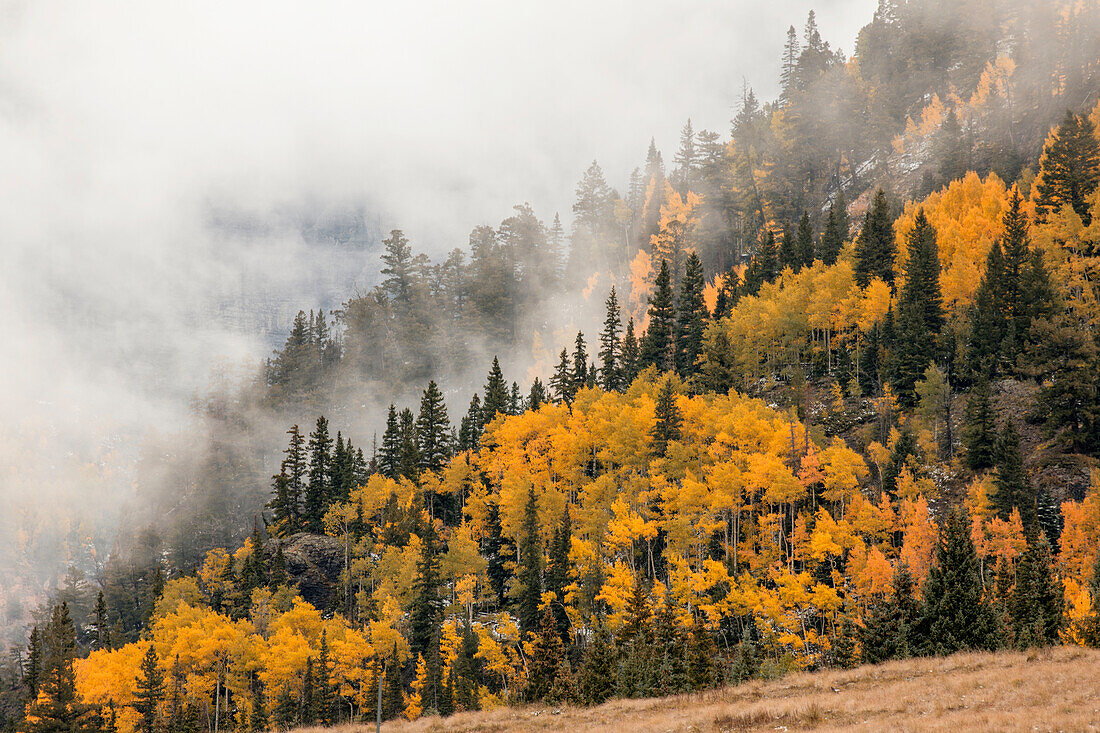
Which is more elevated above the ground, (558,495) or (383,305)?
(383,305)

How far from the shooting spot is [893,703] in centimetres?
2434

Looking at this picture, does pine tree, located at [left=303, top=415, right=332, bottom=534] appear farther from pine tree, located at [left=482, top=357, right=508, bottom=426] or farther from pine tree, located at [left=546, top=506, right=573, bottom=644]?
pine tree, located at [left=546, top=506, right=573, bottom=644]

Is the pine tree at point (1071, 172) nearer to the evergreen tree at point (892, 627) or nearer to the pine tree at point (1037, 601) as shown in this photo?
the pine tree at point (1037, 601)

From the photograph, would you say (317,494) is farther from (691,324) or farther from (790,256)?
(790,256)

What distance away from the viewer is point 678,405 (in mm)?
71625

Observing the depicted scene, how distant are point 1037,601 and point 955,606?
→ 551cm

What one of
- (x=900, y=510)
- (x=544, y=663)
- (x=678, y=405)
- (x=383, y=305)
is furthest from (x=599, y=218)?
(x=544, y=663)

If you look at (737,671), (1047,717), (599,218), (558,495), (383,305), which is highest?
(599,218)

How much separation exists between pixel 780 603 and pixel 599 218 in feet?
464

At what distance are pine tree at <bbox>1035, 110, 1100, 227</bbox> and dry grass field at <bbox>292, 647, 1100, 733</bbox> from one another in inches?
2745

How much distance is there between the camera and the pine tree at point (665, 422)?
226 ft

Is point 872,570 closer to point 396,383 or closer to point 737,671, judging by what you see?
point 737,671

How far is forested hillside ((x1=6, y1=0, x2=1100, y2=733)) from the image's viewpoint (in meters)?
48.4

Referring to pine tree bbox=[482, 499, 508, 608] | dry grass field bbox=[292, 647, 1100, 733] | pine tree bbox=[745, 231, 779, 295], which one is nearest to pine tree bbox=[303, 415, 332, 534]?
pine tree bbox=[482, 499, 508, 608]
